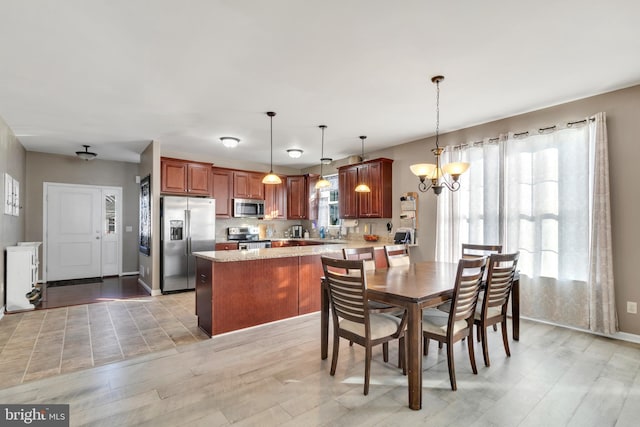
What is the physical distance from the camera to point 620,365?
275cm

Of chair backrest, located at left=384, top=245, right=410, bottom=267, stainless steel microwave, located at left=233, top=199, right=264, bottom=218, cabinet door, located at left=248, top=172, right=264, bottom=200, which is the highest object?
cabinet door, located at left=248, top=172, right=264, bottom=200

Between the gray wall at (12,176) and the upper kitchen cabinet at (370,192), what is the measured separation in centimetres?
502

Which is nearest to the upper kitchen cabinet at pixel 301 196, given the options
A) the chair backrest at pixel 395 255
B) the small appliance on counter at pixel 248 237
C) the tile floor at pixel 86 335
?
the small appliance on counter at pixel 248 237

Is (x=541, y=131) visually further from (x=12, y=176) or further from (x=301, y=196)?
(x=12, y=176)

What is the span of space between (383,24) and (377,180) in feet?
11.9

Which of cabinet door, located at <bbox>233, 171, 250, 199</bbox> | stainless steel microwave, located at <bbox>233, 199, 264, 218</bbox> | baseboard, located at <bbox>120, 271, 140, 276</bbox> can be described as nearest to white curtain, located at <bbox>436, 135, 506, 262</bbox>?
stainless steel microwave, located at <bbox>233, 199, 264, 218</bbox>

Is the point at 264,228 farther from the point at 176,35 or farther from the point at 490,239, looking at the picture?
the point at 176,35

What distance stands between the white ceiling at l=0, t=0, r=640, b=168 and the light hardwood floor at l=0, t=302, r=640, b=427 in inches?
101

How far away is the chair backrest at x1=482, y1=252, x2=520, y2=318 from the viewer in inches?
104

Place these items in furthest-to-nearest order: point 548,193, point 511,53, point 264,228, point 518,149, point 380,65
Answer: point 264,228 → point 518,149 → point 548,193 → point 380,65 → point 511,53

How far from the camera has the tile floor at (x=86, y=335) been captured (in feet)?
9.14

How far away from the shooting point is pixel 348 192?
626 centimetres

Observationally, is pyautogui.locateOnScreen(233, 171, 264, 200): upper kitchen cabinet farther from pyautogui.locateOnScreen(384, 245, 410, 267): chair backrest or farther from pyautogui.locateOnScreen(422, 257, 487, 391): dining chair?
pyautogui.locateOnScreen(422, 257, 487, 391): dining chair

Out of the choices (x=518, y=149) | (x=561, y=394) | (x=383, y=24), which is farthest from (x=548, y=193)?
(x=383, y=24)
